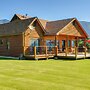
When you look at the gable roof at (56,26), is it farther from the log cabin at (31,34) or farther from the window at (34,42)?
the window at (34,42)

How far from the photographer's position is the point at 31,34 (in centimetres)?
3086

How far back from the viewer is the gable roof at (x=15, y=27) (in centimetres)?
3056

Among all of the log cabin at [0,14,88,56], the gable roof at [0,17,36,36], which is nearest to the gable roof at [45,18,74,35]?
the log cabin at [0,14,88,56]

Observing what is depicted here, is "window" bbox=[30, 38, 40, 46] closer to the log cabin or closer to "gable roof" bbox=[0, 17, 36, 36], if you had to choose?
the log cabin

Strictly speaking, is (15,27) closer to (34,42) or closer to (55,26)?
(34,42)

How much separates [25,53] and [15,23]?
590 centimetres

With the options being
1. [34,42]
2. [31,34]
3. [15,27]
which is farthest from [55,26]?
[15,27]

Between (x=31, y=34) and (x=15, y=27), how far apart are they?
2.93m

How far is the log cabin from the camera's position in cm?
3025

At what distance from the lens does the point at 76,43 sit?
126 ft

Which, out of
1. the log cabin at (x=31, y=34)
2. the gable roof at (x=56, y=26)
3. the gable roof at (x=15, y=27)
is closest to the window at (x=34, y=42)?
the log cabin at (x=31, y=34)

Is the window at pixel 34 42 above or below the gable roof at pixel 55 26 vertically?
below

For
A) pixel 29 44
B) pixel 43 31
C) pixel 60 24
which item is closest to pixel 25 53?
pixel 29 44

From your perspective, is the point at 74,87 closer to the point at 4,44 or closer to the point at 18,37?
the point at 18,37
